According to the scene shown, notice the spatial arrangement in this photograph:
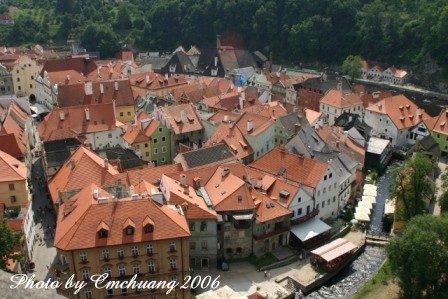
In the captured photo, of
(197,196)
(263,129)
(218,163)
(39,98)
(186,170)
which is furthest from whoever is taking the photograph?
(39,98)

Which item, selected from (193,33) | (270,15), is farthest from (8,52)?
(270,15)

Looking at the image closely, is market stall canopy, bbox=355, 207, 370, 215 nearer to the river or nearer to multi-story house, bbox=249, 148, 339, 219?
the river

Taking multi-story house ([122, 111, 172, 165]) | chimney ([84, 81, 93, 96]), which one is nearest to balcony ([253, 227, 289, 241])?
multi-story house ([122, 111, 172, 165])

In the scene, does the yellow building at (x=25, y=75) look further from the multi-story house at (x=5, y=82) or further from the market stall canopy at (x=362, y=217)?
the market stall canopy at (x=362, y=217)

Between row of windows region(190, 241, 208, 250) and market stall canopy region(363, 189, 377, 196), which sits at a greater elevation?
row of windows region(190, 241, 208, 250)

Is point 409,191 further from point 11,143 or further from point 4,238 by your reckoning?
point 11,143

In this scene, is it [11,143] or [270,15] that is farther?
[270,15]

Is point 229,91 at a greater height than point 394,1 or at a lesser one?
lesser
